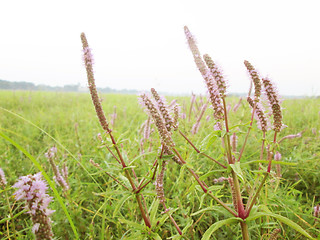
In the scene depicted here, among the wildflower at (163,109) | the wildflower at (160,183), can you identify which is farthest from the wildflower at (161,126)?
the wildflower at (160,183)

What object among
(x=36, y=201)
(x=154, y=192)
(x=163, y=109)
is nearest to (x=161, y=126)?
(x=163, y=109)

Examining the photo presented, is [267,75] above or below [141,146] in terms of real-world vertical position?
above

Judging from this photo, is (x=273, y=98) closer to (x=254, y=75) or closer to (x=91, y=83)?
(x=254, y=75)

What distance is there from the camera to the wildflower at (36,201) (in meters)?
0.89

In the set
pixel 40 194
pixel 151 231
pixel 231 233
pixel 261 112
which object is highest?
pixel 261 112

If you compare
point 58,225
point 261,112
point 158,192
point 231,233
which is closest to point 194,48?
point 261,112

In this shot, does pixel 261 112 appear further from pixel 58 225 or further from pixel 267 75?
pixel 58 225

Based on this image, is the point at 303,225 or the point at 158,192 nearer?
the point at 158,192

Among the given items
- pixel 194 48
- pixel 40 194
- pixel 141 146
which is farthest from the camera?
pixel 141 146

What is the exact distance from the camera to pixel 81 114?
6.51 m

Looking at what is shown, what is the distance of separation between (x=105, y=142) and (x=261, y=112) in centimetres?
101

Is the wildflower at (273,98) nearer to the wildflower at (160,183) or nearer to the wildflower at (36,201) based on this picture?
the wildflower at (160,183)

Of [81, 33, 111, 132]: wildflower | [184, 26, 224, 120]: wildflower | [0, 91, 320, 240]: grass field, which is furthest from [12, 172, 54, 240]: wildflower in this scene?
[184, 26, 224, 120]: wildflower

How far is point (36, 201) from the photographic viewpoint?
886mm
